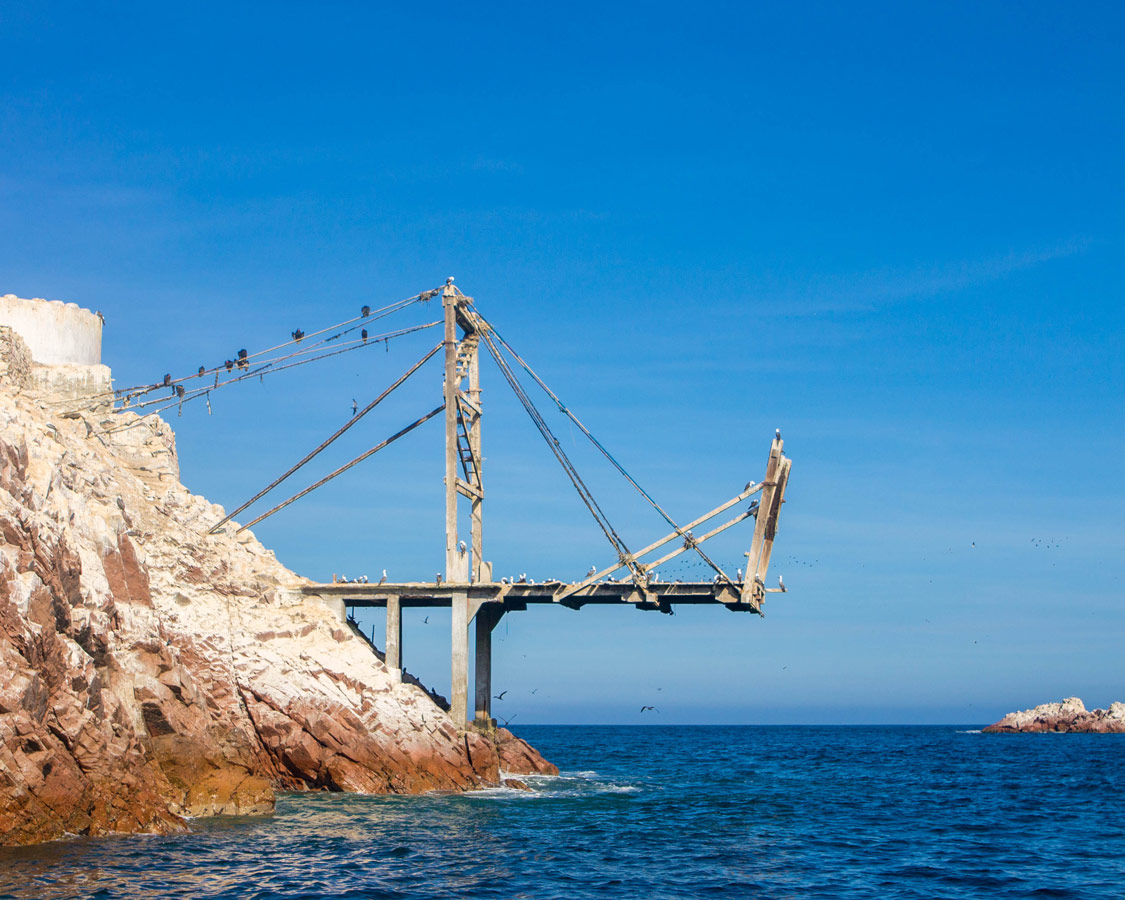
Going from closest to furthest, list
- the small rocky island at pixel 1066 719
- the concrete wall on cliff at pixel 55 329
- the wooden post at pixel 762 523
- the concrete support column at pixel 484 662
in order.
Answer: the wooden post at pixel 762 523 < the concrete wall on cliff at pixel 55 329 < the concrete support column at pixel 484 662 < the small rocky island at pixel 1066 719

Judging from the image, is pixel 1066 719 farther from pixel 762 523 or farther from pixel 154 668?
pixel 154 668

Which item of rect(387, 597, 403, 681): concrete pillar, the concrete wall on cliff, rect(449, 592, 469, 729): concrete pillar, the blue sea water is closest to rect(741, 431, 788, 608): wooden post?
the blue sea water

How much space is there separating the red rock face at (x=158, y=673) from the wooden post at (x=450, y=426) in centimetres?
580

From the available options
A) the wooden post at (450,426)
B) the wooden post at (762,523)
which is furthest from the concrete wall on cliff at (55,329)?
the wooden post at (762,523)

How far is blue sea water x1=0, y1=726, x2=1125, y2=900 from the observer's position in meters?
28.8

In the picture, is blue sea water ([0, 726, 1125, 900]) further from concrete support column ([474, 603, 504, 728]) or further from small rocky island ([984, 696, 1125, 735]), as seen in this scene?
small rocky island ([984, 696, 1125, 735])

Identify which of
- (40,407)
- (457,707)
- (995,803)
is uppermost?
(40,407)

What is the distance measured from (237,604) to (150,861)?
65.3ft

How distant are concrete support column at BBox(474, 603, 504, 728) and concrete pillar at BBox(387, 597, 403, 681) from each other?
12.9ft

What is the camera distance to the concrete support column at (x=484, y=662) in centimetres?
5541

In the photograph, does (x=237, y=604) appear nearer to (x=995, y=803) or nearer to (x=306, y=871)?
(x=306, y=871)

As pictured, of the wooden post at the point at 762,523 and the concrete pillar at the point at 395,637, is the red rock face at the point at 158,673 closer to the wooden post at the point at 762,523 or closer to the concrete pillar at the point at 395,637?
the concrete pillar at the point at 395,637

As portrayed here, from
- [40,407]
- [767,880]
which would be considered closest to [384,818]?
[767,880]

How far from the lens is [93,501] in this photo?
4325 cm
